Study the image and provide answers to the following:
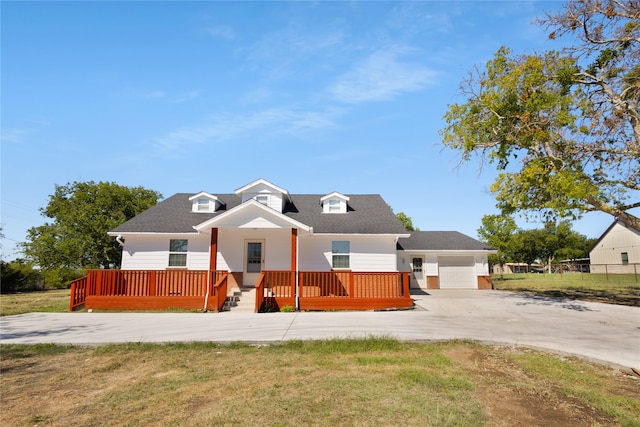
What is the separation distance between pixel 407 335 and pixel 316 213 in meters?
11.5

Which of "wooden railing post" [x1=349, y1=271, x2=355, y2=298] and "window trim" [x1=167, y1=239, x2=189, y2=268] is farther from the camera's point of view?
"window trim" [x1=167, y1=239, x2=189, y2=268]

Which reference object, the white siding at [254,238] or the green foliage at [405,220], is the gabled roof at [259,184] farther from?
the green foliage at [405,220]

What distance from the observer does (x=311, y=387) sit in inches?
205

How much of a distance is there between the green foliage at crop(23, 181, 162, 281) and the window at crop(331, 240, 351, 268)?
25198mm

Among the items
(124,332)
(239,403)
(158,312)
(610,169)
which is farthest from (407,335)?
(610,169)

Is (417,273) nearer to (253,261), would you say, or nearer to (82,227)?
(253,261)

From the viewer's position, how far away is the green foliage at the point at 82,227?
31.9 metres

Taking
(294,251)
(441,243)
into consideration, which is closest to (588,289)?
(441,243)

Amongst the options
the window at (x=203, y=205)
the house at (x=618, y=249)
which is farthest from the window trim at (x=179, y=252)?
the house at (x=618, y=249)

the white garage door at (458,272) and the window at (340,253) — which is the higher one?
the window at (340,253)

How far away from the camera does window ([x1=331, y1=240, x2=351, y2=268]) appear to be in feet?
57.1

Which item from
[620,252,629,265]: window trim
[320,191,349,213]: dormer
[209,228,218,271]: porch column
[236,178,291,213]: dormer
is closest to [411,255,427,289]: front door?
[320,191,349,213]: dormer

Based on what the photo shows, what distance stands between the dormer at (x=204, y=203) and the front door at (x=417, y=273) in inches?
534

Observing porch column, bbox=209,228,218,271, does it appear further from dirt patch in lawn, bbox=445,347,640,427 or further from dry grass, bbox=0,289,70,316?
dirt patch in lawn, bbox=445,347,640,427
